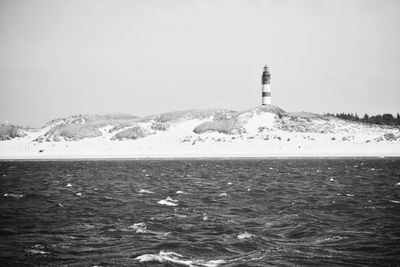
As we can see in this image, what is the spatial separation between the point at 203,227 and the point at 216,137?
80277mm

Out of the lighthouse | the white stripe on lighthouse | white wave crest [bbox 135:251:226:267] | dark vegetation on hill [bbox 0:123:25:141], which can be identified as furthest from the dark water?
dark vegetation on hill [bbox 0:123:25:141]

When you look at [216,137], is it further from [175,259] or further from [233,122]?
[175,259]

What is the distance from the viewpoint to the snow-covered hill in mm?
88438

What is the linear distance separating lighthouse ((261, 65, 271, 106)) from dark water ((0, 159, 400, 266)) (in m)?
67.9

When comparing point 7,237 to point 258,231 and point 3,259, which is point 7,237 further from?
point 258,231

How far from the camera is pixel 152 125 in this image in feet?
369

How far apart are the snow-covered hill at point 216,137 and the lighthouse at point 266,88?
2.38 meters

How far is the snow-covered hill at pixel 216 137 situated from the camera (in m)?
88.4

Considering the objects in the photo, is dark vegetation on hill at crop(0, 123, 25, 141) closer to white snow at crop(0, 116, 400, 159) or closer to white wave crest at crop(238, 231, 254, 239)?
white snow at crop(0, 116, 400, 159)

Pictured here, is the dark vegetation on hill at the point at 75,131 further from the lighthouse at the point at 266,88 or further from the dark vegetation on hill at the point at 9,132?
the lighthouse at the point at 266,88

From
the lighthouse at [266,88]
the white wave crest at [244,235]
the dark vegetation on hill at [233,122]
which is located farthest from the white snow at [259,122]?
the white wave crest at [244,235]

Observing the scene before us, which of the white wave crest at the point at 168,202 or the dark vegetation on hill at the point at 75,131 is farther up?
the dark vegetation on hill at the point at 75,131

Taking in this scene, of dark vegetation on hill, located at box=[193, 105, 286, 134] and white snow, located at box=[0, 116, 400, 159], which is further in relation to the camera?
dark vegetation on hill, located at box=[193, 105, 286, 134]

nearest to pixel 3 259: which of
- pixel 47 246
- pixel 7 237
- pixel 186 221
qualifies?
pixel 47 246
